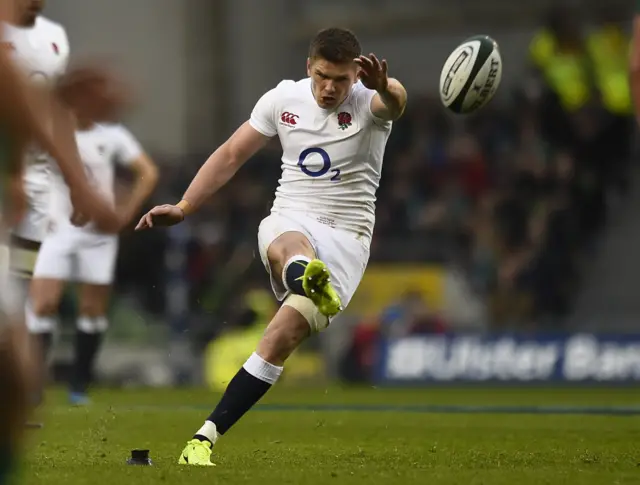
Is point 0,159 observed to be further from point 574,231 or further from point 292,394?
point 574,231

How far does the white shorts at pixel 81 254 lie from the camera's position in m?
12.7

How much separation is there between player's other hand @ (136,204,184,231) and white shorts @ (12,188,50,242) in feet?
8.08

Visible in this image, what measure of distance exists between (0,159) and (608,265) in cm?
1675

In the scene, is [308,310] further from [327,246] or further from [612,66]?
[612,66]

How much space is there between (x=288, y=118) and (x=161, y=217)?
3.51ft

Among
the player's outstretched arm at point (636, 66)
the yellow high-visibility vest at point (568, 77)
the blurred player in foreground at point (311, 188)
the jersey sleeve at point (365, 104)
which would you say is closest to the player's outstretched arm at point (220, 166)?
the blurred player in foreground at point (311, 188)

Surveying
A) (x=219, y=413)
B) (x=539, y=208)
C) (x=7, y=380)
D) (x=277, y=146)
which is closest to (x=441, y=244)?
(x=539, y=208)

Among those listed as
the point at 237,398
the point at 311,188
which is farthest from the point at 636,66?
the point at 237,398

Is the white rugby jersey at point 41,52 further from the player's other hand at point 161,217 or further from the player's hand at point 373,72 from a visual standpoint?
the player's hand at point 373,72

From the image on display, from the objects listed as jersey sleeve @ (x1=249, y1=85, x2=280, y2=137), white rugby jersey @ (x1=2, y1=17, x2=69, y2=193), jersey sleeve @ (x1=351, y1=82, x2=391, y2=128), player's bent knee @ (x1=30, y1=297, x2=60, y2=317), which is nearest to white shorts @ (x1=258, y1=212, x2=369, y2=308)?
jersey sleeve @ (x1=249, y1=85, x2=280, y2=137)

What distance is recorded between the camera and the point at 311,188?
25.5ft

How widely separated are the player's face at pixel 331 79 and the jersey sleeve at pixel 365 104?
0.12m

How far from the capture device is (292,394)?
1501 cm

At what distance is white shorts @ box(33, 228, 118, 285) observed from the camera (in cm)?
1270
